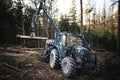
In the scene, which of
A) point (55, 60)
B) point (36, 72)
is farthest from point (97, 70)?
point (36, 72)

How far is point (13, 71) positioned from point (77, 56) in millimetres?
3211

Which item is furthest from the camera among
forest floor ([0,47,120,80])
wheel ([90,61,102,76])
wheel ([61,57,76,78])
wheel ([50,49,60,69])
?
wheel ([50,49,60,69])

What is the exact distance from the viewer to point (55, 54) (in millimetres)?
12383

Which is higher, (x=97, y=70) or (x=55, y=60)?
(x=55, y=60)

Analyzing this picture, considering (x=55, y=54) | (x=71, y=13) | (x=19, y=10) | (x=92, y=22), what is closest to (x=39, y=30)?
(x=19, y=10)

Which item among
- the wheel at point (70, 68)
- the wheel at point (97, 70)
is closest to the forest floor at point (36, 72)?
the wheel at point (97, 70)

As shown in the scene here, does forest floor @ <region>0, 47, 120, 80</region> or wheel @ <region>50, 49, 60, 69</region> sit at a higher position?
wheel @ <region>50, 49, 60, 69</region>

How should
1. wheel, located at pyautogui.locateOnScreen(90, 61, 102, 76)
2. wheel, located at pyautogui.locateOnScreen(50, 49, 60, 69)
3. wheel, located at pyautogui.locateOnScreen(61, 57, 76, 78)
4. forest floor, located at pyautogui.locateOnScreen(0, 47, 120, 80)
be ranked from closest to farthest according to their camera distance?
forest floor, located at pyautogui.locateOnScreen(0, 47, 120, 80) → wheel, located at pyautogui.locateOnScreen(61, 57, 76, 78) → wheel, located at pyautogui.locateOnScreen(90, 61, 102, 76) → wheel, located at pyautogui.locateOnScreen(50, 49, 60, 69)

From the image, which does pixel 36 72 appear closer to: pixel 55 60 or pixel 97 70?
pixel 55 60

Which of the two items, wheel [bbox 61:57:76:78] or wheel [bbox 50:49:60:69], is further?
wheel [bbox 50:49:60:69]

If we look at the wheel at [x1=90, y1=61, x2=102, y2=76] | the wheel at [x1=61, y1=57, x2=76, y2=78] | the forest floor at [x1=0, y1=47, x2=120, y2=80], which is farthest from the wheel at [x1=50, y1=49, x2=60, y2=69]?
the wheel at [x1=90, y1=61, x2=102, y2=76]

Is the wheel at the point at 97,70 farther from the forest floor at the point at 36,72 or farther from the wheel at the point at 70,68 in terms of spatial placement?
the wheel at the point at 70,68

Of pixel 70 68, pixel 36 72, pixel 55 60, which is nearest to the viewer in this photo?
pixel 70 68

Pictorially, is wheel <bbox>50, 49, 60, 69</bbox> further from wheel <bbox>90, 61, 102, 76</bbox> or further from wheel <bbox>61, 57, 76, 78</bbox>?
wheel <bbox>90, 61, 102, 76</bbox>
